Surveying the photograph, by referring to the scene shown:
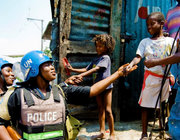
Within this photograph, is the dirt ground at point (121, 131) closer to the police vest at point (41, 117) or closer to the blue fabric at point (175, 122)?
the blue fabric at point (175, 122)

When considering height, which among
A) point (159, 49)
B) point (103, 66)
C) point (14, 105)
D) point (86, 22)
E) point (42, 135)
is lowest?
point (42, 135)

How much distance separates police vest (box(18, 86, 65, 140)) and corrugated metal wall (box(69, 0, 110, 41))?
2.10 m

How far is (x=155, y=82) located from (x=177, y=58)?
85 centimetres

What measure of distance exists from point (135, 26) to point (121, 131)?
254 centimetres

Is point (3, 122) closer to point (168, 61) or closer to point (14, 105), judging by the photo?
point (14, 105)

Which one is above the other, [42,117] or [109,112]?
[42,117]

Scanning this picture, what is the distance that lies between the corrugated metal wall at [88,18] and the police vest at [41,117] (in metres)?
2.10

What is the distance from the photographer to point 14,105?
60.9 inches

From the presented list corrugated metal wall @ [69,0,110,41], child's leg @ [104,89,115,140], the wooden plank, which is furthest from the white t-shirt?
corrugated metal wall @ [69,0,110,41]

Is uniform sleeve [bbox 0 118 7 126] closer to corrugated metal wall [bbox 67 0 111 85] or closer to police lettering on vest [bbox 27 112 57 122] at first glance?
police lettering on vest [bbox 27 112 57 122]

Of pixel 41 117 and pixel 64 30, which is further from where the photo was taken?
pixel 64 30

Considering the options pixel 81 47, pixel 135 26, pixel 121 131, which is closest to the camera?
pixel 121 131

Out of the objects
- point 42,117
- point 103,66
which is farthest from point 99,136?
point 42,117

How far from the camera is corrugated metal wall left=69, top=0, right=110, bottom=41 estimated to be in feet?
11.6
